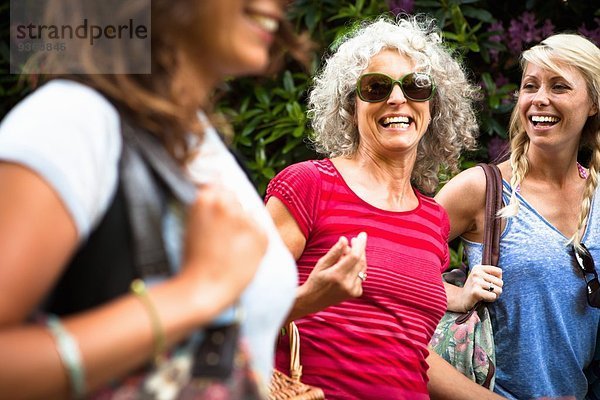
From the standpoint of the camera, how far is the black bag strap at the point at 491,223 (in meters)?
3.27

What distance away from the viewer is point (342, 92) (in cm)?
299

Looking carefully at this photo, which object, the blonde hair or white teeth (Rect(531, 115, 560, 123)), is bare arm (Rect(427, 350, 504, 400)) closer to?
the blonde hair

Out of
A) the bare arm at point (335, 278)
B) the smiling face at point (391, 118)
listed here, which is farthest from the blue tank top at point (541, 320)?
the bare arm at point (335, 278)

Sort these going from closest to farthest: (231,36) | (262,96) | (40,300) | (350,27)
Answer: (40,300) → (231,36) → (350,27) → (262,96)

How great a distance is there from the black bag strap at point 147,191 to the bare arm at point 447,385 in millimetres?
1922

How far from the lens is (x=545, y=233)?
332cm

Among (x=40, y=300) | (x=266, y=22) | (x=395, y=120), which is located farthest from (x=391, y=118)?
(x=40, y=300)

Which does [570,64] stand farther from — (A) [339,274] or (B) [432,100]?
(A) [339,274]

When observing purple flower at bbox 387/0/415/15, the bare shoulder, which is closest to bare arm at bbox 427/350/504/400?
the bare shoulder

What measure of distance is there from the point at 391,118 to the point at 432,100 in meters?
0.29

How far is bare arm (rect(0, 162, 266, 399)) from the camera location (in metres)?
0.97

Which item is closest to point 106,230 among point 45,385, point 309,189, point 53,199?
point 53,199

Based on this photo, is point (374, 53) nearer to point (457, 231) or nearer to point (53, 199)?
point (457, 231)

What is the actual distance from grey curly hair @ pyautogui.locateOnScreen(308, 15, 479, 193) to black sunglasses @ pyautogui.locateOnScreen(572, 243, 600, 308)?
0.54 m
